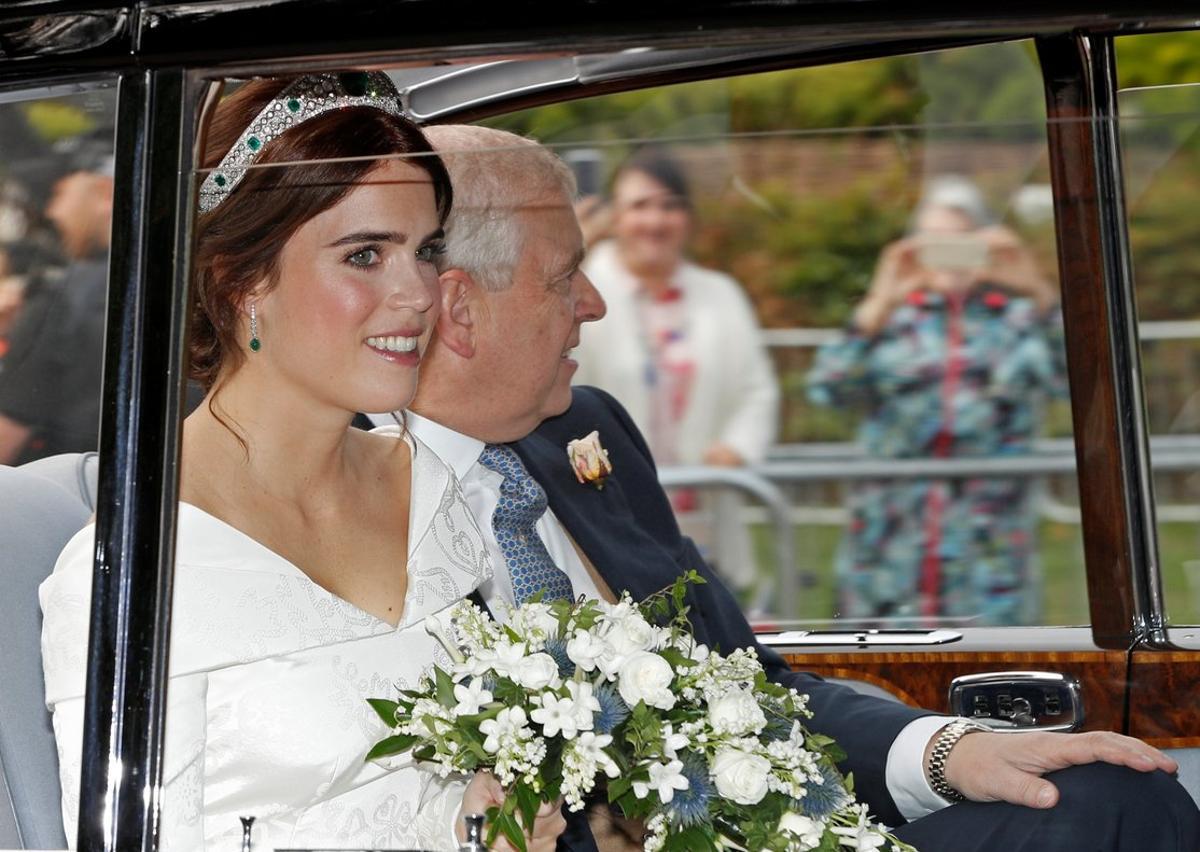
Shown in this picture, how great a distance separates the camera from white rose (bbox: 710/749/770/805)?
1.58 m

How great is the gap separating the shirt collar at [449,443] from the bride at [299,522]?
163 millimetres

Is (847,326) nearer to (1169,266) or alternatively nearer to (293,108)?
(1169,266)

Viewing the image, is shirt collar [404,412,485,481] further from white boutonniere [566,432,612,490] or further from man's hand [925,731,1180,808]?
man's hand [925,731,1180,808]

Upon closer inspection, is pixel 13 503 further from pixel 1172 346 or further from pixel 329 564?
pixel 1172 346

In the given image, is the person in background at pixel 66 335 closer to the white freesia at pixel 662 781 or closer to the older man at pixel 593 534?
the older man at pixel 593 534

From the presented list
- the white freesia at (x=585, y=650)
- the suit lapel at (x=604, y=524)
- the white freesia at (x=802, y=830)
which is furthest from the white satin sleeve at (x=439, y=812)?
the suit lapel at (x=604, y=524)

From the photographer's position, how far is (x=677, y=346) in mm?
1734

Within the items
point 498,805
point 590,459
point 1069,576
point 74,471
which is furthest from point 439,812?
point 1069,576

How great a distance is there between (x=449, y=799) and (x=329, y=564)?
1.17ft

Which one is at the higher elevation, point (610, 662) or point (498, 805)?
point (610, 662)

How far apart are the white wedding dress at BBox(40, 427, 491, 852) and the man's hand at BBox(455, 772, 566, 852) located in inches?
3.9

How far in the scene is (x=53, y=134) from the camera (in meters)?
1.32

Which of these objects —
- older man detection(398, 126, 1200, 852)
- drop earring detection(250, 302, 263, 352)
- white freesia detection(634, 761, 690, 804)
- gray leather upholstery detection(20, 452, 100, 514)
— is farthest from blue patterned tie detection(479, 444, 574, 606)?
gray leather upholstery detection(20, 452, 100, 514)

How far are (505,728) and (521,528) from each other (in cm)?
72
